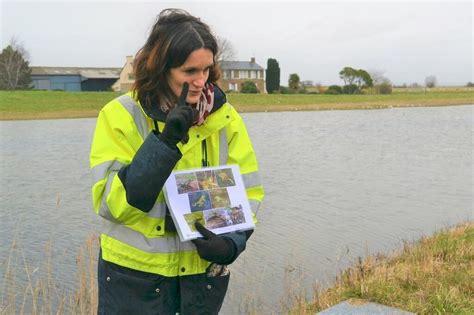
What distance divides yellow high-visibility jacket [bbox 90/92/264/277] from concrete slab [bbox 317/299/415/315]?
6.89 ft

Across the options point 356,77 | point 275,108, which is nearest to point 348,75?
point 356,77

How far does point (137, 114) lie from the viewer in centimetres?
220

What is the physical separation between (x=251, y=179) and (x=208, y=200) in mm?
257

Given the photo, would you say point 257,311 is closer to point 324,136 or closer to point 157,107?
point 157,107

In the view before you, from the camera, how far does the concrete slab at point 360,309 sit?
13.3 ft

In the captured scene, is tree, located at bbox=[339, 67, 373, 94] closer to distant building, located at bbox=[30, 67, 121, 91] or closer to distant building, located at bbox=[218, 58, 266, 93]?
distant building, located at bbox=[218, 58, 266, 93]

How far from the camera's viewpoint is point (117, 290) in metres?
2.22

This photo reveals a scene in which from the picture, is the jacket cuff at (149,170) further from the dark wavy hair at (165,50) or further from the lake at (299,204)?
the lake at (299,204)

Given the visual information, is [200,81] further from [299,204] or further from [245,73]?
[245,73]

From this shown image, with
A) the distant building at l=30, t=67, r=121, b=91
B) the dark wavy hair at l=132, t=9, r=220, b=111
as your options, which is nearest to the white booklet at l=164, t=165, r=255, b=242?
the dark wavy hair at l=132, t=9, r=220, b=111

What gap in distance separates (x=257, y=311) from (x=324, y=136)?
671 inches

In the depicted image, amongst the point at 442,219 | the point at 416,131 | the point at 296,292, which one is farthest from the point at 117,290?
the point at 416,131

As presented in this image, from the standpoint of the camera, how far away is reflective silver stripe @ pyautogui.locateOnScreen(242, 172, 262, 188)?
2369 mm

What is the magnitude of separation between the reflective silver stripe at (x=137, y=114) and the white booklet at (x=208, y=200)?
0.21 meters
